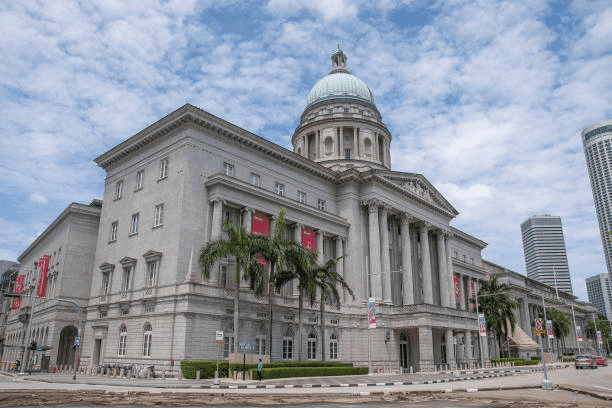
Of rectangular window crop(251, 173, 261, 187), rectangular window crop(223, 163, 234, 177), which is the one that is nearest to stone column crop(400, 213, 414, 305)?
rectangular window crop(251, 173, 261, 187)

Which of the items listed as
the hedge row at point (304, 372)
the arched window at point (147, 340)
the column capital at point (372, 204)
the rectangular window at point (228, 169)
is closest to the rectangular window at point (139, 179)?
the rectangular window at point (228, 169)

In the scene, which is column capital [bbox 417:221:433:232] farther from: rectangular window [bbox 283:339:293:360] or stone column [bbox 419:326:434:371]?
rectangular window [bbox 283:339:293:360]

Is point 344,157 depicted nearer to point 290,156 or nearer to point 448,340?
point 290,156

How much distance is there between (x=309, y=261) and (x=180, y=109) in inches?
688

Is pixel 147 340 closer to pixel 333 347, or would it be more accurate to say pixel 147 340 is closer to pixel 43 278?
pixel 333 347

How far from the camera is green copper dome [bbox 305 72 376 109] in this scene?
73.9m

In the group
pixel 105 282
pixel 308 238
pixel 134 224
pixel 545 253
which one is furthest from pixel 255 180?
pixel 545 253

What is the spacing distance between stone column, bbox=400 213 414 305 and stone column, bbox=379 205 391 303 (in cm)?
235

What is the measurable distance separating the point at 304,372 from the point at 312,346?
11326 millimetres

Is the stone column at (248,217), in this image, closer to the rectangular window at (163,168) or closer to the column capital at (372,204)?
the rectangular window at (163,168)

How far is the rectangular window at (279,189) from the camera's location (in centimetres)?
4998

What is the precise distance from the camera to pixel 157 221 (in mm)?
42656

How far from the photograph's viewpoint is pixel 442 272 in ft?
216

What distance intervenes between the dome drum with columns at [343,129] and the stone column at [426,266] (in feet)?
35.8
